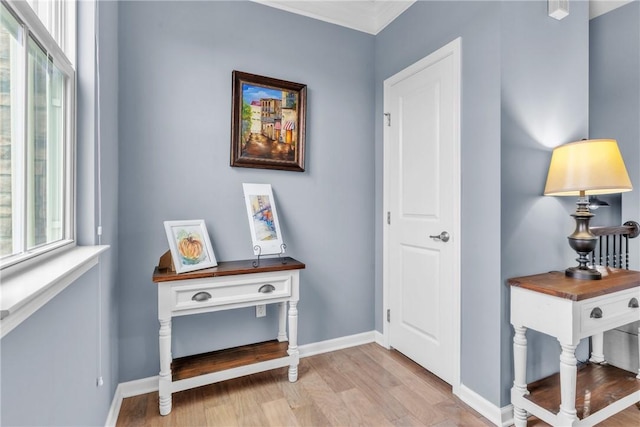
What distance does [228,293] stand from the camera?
1958mm

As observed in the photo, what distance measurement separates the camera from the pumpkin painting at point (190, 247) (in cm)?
194

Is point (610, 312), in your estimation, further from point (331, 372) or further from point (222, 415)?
point (222, 415)

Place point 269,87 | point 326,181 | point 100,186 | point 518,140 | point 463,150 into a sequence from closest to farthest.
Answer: point 100,186 → point 518,140 → point 463,150 → point 269,87 → point 326,181

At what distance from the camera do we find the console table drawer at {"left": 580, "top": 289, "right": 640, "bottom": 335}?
1.55m

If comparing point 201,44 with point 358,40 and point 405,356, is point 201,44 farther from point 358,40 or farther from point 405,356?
point 405,356

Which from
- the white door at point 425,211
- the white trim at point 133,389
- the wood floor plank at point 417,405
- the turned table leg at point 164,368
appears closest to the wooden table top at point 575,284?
the white door at point 425,211

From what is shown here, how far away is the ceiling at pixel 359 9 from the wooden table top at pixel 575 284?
2.02m

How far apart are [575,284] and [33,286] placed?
212 cm

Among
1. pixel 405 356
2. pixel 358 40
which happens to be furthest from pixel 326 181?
pixel 405 356

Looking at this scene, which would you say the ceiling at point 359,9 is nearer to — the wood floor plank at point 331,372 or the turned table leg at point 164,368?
the turned table leg at point 164,368

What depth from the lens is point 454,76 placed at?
6.61 feet

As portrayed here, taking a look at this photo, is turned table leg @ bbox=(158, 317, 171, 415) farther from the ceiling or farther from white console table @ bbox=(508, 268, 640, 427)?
the ceiling

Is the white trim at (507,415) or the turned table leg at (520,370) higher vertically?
the turned table leg at (520,370)

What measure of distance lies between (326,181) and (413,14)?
133 centimetres
